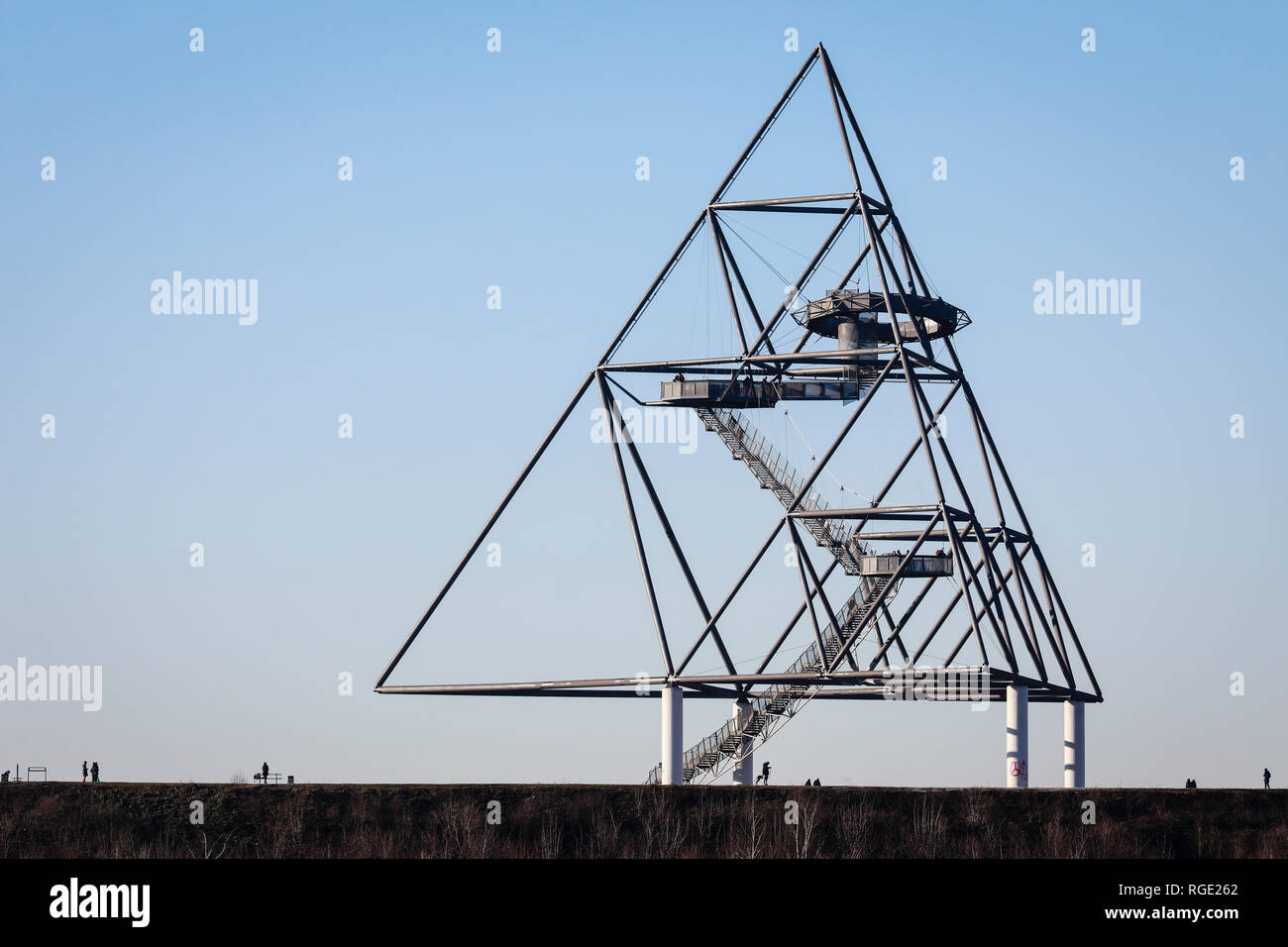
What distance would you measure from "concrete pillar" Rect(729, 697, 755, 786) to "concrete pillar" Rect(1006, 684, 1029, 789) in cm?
877

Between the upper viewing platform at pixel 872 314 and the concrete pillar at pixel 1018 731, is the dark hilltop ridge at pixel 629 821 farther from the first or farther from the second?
the upper viewing platform at pixel 872 314

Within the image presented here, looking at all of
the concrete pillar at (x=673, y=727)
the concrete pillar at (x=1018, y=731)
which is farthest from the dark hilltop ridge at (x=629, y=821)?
the concrete pillar at (x=673, y=727)

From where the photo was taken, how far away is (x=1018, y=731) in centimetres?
7450

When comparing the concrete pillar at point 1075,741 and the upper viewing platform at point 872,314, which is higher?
the upper viewing platform at point 872,314

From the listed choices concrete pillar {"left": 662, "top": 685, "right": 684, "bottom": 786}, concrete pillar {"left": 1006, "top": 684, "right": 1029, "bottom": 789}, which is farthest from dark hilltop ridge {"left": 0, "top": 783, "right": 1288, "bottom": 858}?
concrete pillar {"left": 662, "top": 685, "right": 684, "bottom": 786}

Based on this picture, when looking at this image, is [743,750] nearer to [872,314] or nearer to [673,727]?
[673,727]

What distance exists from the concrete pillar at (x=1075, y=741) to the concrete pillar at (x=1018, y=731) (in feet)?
18.8

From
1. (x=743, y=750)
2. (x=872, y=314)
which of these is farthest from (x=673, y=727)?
(x=872, y=314)

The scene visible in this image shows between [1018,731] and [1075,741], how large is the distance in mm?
6290

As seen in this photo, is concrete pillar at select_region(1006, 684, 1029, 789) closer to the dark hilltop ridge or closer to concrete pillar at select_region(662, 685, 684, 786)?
the dark hilltop ridge

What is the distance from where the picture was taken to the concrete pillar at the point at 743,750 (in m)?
79.4

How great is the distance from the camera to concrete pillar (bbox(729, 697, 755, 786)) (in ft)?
261
